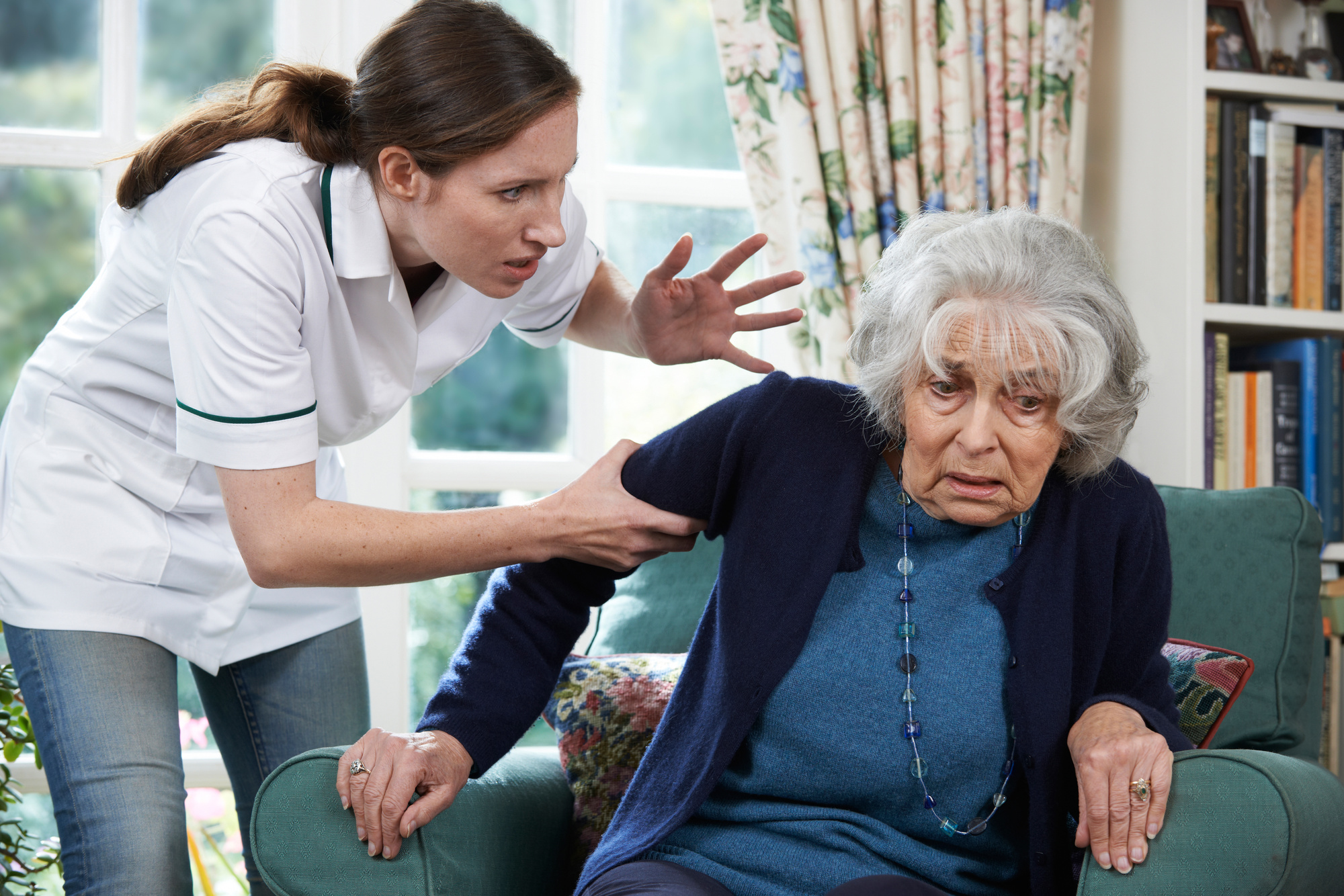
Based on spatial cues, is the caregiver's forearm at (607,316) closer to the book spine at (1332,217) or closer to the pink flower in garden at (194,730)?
the pink flower in garden at (194,730)

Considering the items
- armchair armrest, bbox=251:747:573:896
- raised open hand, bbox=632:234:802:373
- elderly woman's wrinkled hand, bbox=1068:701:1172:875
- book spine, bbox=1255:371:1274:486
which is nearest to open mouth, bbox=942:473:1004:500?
elderly woman's wrinkled hand, bbox=1068:701:1172:875

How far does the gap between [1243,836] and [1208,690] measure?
39 centimetres

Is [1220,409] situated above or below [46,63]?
below

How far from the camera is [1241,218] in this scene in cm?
222

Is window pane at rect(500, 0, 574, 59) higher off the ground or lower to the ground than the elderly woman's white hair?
higher

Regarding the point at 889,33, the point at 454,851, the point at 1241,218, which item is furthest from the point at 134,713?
the point at 1241,218

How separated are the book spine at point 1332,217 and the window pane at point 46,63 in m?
2.50

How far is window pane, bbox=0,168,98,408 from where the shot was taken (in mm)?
2277

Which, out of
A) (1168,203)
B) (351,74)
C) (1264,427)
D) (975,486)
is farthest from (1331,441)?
(351,74)

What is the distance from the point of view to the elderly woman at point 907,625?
1.17m

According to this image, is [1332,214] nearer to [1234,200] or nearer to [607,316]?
Answer: [1234,200]

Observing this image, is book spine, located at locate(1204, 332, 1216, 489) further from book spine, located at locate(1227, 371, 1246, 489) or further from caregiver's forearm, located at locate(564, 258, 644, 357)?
caregiver's forearm, located at locate(564, 258, 644, 357)

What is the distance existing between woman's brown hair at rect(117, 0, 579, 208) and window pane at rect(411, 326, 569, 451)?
1.17 meters

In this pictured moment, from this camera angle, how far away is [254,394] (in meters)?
1.16
